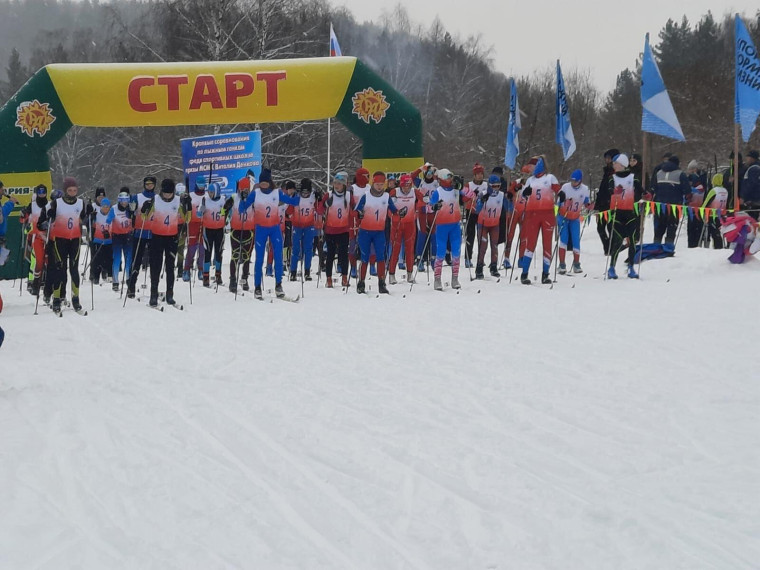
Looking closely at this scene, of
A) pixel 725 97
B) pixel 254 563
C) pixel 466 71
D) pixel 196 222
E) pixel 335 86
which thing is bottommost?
pixel 254 563

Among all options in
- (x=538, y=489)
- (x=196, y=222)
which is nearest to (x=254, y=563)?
(x=538, y=489)

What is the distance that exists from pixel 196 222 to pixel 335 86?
4.10 metres

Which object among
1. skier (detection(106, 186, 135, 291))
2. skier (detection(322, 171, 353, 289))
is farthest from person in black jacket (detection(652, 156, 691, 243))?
skier (detection(106, 186, 135, 291))

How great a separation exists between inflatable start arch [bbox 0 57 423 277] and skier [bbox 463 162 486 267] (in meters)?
2.43

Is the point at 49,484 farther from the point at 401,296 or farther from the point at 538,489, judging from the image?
the point at 401,296

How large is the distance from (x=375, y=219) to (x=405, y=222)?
153cm

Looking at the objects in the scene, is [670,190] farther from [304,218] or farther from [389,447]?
[389,447]

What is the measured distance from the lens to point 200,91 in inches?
671

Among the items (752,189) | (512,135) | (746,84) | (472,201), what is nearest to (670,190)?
(752,189)

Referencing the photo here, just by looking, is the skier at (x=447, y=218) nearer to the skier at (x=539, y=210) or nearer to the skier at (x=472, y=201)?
the skier at (x=539, y=210)

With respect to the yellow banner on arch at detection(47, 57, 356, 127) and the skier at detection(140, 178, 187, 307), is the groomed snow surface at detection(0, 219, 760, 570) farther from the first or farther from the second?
the yellow banner on arch at detection(47, 57, 356, 127)

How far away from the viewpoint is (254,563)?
3.32 m

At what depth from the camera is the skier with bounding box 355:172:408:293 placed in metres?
12.5

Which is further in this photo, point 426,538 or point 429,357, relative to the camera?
point 429,357
